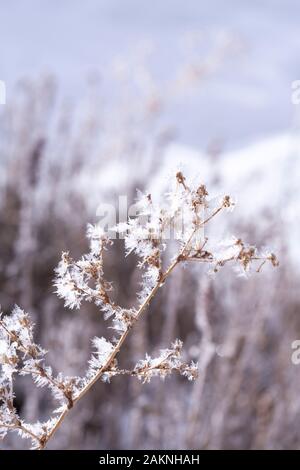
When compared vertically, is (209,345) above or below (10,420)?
above

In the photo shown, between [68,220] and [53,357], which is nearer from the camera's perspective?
[53,357]

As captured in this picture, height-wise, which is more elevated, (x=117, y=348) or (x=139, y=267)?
(x=139, y=267)

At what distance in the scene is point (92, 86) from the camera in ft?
21.3

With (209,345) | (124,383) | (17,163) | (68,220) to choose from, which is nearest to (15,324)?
(209,345)

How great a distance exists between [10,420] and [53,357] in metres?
3.46

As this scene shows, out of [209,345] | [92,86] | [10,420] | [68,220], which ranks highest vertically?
[92,86]
